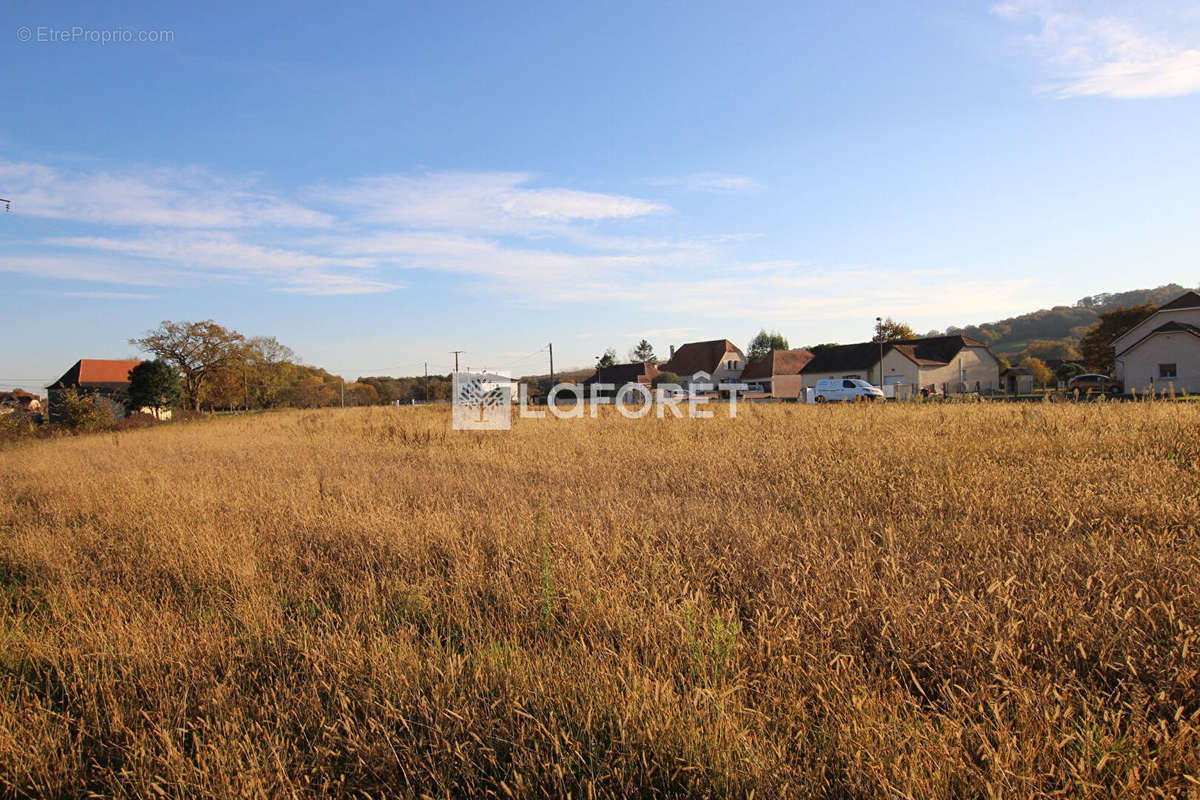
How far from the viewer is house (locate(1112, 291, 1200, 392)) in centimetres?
3419

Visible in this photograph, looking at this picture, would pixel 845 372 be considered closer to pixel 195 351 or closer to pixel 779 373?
pixel 779 373

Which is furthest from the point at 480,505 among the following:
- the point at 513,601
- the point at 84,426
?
the point at 84,426

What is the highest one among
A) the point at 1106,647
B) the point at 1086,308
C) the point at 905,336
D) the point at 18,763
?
the point at 1086,308

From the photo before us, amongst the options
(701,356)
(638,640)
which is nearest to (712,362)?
(701,356)

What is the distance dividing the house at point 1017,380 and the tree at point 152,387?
6820cm

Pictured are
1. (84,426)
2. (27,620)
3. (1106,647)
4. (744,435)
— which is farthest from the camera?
(84,426)

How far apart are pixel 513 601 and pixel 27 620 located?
3.36m

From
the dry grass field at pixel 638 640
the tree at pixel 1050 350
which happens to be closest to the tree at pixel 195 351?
the dry grass field at pixel 638 640

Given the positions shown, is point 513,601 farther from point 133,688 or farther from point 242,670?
point 133,688

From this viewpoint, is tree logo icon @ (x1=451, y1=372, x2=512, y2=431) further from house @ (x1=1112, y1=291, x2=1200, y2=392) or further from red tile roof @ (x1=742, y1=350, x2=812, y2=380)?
red tile roof @ (x1=742, y1=350, x2=812, y2=380)

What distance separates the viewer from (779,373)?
5844 cm

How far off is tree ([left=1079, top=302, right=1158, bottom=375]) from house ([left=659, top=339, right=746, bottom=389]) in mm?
31915

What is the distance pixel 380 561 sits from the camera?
4.38 meters

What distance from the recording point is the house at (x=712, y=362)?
6606 cm
